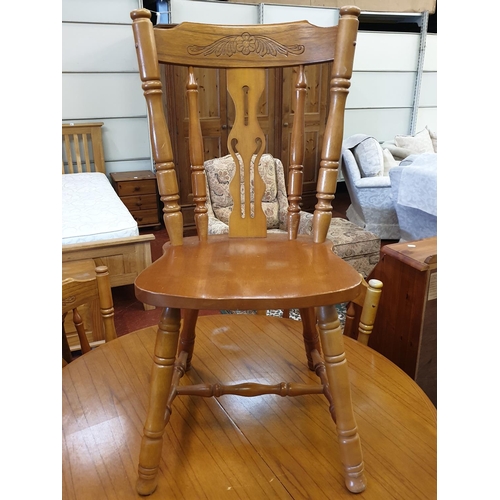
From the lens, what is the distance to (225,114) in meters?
4.15

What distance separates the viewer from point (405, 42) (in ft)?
17.7

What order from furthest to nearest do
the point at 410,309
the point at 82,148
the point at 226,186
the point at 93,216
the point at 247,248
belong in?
the point at 82,148 → the point at 226,186 → the point at 93,216 → the point at 410,309 → the point at 247,248

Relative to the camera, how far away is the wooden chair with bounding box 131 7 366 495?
800mm

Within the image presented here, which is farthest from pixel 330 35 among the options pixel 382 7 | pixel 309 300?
pixel 382 7

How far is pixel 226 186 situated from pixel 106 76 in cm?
206

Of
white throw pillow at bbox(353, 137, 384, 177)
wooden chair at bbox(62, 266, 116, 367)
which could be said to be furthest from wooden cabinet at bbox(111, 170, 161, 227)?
wooden chair at bbox(62, 266, 116, 367)

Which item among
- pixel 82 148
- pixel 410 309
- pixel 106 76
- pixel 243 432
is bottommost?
pixel 243 432

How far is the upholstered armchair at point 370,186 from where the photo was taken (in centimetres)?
395

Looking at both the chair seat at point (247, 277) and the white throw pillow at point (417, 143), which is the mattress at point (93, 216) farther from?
the white throw pillow at point (417, 143)

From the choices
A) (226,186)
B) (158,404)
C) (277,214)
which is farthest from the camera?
(277,214)

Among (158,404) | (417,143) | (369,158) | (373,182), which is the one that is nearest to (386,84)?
(417,143)

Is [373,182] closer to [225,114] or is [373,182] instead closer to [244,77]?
[225,114]
